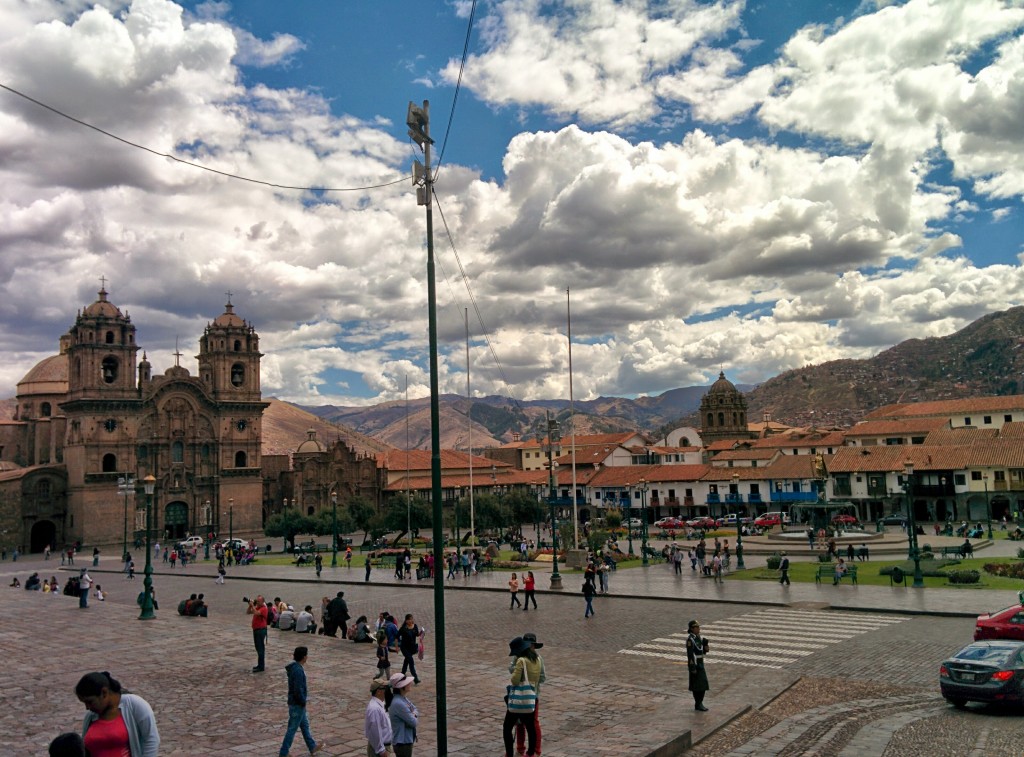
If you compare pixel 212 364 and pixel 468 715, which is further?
pixel 212 364

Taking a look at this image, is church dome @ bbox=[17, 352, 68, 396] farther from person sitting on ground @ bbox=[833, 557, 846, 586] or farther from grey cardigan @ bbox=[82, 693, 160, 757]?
grey cardigan @ bbox=[82, 693, 160, 757]

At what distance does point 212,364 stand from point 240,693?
72.9 meters

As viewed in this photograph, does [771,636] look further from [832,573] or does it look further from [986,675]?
[832,573]

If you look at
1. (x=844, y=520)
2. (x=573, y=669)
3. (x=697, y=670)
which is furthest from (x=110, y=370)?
(x=697, y=670)

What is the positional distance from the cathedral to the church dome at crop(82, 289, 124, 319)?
0.41 ft

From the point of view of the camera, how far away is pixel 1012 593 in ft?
85.1

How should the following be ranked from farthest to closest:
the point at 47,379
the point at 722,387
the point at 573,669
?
the point at 722,387, the point at 47,379, the point at 573,669

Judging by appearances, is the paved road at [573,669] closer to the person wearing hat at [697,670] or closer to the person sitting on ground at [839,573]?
the person wearing hat at [697,670]

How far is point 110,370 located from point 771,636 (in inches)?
2854

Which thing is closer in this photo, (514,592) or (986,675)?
(986,675)

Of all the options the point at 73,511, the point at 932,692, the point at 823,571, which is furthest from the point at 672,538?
the point at 73,511

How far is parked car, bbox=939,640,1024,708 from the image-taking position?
12.7 meters

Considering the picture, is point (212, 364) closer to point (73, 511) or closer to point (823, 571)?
point (73, 511)

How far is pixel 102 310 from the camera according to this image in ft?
250
